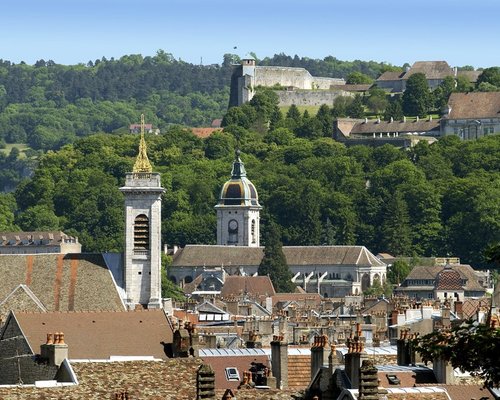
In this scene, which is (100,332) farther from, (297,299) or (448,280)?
(448,280)

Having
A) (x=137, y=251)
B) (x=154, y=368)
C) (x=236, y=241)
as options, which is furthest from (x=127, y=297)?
(x=236, y=241)

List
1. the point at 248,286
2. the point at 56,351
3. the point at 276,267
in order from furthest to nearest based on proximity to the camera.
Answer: the point at 276,267 → the point at 248,286 → the point at 56,351

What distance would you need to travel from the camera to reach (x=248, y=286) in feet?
466

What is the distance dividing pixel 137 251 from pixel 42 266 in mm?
18457

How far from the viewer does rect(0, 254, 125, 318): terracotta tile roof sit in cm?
6600

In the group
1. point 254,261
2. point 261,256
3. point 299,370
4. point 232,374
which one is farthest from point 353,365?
point 261,256

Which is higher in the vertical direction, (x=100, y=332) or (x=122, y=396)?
(x=122, y=396)

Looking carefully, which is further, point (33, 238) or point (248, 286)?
point (33, 238)

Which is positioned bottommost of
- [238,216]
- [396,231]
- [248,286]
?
[248,286]

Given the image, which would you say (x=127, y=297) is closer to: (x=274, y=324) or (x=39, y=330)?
(x=274, y=324)

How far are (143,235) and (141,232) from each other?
0.41 ft

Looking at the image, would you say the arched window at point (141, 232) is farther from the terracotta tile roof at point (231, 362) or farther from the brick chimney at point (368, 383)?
the brick chimney at point (368, 383)

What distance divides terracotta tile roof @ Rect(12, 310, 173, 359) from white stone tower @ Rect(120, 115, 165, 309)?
40184 mm

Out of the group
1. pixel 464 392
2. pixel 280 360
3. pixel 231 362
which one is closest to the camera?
pixel 464 392
